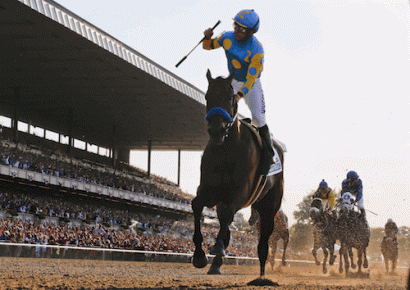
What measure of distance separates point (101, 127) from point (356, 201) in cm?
3681

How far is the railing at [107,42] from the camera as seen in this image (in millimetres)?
22719

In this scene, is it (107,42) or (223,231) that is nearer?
(223,231)

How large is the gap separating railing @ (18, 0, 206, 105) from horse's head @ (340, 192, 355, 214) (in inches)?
608

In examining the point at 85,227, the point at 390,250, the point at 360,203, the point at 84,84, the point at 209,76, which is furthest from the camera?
the point at 84,84

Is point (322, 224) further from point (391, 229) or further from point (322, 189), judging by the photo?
point (391, 229)

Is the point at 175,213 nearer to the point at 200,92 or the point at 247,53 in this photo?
the point at 200,92

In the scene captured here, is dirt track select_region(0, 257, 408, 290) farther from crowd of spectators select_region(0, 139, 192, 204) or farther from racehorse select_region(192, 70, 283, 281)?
crowd of spectators select_region(0, 139, 192, 204)

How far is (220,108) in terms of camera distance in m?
5.22

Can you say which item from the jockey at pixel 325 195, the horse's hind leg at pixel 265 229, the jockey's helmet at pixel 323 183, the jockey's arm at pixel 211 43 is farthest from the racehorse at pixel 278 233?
the jockey's arm at pixel 211 43

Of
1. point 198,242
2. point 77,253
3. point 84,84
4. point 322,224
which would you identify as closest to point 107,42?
point 84,84

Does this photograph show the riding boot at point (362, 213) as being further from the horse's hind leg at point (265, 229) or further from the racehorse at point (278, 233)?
the horse's hind leg at point (265, 229)

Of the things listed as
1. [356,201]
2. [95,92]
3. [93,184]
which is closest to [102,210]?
[93,184]

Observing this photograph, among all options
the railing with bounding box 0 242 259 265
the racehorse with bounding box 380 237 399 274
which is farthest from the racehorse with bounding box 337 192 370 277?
the railing with bounding box 0 242 259 265

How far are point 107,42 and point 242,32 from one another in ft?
71.9
